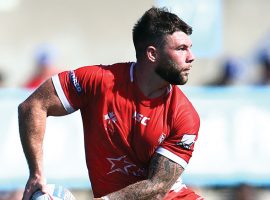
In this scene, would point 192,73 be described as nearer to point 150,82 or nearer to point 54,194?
point 150,82

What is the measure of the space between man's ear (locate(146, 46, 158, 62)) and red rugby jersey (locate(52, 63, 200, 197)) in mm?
200

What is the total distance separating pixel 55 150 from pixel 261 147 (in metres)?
2.38

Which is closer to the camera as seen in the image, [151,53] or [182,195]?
[151,53]

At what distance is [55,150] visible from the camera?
12.0m

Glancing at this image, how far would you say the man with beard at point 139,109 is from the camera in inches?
292

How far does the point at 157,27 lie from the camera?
7.41 m

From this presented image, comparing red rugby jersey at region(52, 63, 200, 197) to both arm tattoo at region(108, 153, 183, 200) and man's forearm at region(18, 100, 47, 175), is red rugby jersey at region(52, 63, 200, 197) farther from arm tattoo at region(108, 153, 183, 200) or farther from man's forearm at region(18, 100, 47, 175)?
man's forearm at region(18, 100, 47, 175)

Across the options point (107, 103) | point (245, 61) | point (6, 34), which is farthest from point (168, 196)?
point (6, 34)

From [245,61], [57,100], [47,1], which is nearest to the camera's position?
[57,100]

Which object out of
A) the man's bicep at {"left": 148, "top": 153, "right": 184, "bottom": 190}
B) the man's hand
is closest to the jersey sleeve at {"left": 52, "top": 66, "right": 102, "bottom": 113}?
the man's hand

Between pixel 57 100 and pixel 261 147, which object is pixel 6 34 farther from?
pixel 57 100

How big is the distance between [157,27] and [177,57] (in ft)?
0.84

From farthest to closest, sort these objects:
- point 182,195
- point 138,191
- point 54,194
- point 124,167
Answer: point 182,195, point 124,167, point 138,191, point 54,194

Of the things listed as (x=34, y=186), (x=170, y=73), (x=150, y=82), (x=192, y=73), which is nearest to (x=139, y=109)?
(x=150, y=82)
